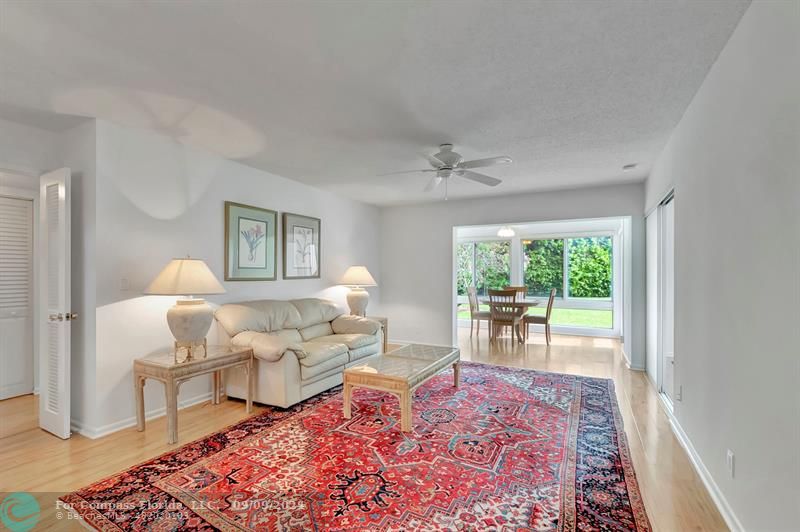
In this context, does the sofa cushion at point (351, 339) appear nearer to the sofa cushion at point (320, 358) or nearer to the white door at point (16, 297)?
the sofa cushion at point (320, 358)

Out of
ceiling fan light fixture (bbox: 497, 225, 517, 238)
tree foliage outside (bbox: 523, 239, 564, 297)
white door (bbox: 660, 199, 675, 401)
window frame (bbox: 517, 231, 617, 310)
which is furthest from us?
tree foliage outside (bbox: 523, 239, 564, 297)

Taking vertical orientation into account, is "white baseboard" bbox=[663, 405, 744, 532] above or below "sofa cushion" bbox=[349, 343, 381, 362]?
below

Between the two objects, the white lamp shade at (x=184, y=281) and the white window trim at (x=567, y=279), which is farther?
the white window trim at (x=567, y=279)

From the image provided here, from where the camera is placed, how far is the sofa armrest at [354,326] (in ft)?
16.2

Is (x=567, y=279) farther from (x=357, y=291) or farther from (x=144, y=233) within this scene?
(x=144, y=233)

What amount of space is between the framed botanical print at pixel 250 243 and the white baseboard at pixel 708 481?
4.30 m

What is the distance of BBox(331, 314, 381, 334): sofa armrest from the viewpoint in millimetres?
4941

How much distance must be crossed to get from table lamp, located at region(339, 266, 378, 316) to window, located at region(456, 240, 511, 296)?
3409 mm

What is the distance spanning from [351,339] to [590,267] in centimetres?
572

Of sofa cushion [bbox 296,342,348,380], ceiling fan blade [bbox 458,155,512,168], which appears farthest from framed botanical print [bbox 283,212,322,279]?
ceiling fan blade [bbox 458,155,512,168]

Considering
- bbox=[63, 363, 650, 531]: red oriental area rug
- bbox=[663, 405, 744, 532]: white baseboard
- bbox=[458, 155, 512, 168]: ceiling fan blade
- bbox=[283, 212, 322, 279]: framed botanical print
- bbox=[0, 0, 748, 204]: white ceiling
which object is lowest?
bbox=[63, 363, 650, 531]: red oriental area rug

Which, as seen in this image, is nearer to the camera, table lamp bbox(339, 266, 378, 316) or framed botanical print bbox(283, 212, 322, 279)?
framed botanical print bbox(283, 212, 322, 279)

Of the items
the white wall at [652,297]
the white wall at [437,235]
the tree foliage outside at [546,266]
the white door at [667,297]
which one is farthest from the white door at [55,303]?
the tree foliage outside at [546,266]

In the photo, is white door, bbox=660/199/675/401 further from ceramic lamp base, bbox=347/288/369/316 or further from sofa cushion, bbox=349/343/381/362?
ceramic lamp base, bbox=347/288/369/316
